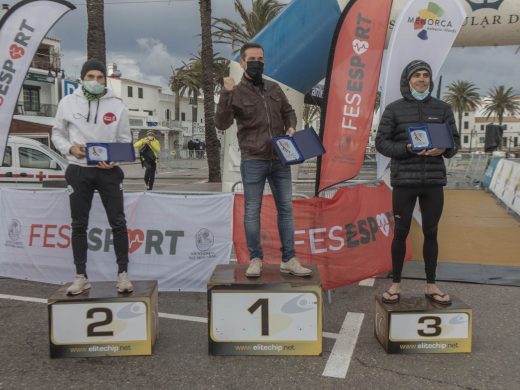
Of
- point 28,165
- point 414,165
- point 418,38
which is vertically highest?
point 418,38

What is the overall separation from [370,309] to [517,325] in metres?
1.28

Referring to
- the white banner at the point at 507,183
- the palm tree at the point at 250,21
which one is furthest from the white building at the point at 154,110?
the white banner at the point at 507,183

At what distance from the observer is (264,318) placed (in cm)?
350

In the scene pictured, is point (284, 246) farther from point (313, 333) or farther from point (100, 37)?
point (100, 37)

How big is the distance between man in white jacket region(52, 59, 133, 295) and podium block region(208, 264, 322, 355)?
2.88 feet

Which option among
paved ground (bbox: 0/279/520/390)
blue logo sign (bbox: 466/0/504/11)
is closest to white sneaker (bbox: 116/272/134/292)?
paved ground (bbox: 0/279/520/390)

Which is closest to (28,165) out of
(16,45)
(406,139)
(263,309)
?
(16,45)

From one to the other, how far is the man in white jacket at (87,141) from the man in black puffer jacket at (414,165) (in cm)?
223

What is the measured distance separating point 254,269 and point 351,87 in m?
2.84

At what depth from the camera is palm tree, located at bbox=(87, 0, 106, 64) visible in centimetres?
1091

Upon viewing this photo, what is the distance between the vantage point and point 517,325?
4.09 meters

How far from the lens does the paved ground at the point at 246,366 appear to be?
3.08m

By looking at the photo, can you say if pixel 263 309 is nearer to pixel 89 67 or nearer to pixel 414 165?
pixel 414 165

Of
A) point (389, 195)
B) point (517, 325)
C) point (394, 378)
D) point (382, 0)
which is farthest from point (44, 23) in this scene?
point (517, 325)
